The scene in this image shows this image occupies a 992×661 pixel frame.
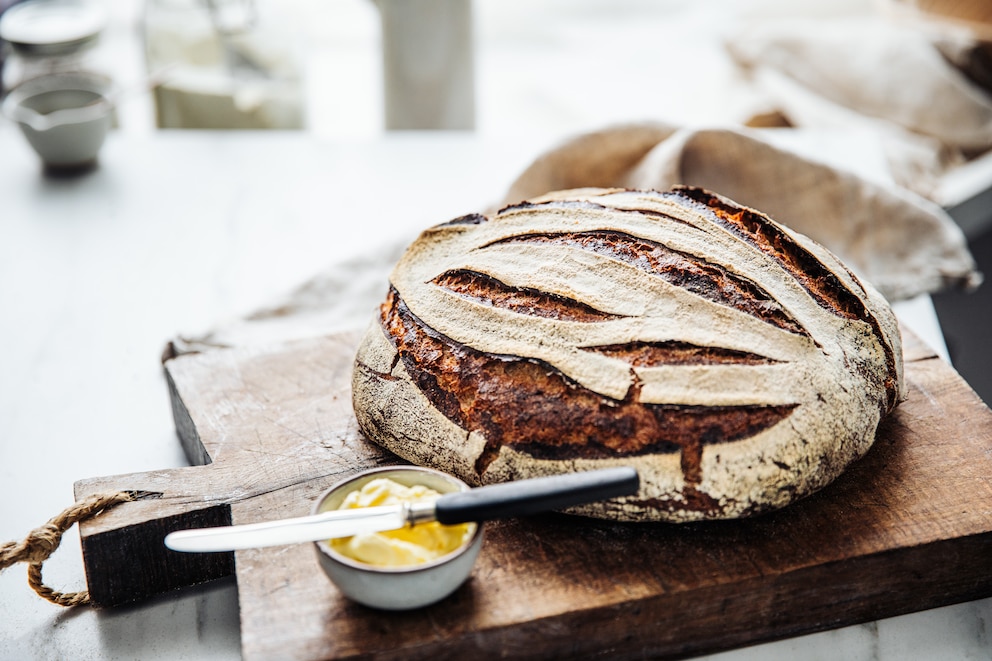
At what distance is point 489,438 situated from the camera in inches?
47.5

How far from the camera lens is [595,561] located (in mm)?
1144

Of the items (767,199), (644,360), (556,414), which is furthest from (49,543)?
(767,199)

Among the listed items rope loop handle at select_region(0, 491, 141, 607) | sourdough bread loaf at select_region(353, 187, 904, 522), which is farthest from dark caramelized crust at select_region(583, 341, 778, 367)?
rope loop handle at select_region(0, 491, 141, 607)

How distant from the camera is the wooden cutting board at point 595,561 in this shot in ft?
3.49

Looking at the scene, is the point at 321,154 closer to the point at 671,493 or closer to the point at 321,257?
the point at 321,257

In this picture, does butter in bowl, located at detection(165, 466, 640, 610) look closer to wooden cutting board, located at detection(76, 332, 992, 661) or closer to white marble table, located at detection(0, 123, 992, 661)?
wooden cutting board, located at detection(76, 332, 992, 661)

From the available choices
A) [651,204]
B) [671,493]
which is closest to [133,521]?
[671,493]

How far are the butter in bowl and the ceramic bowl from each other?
5.40 feet

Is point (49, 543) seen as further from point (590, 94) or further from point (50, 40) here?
point (590, 94)

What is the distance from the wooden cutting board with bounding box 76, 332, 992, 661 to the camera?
106cm

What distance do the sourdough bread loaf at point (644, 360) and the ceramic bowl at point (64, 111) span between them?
1.37 m

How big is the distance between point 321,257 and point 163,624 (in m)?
1.11

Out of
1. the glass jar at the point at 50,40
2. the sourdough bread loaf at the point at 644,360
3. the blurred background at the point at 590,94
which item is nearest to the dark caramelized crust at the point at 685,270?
the sourdough bread loaf at the point at 644,360

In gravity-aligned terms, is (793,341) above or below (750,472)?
above
